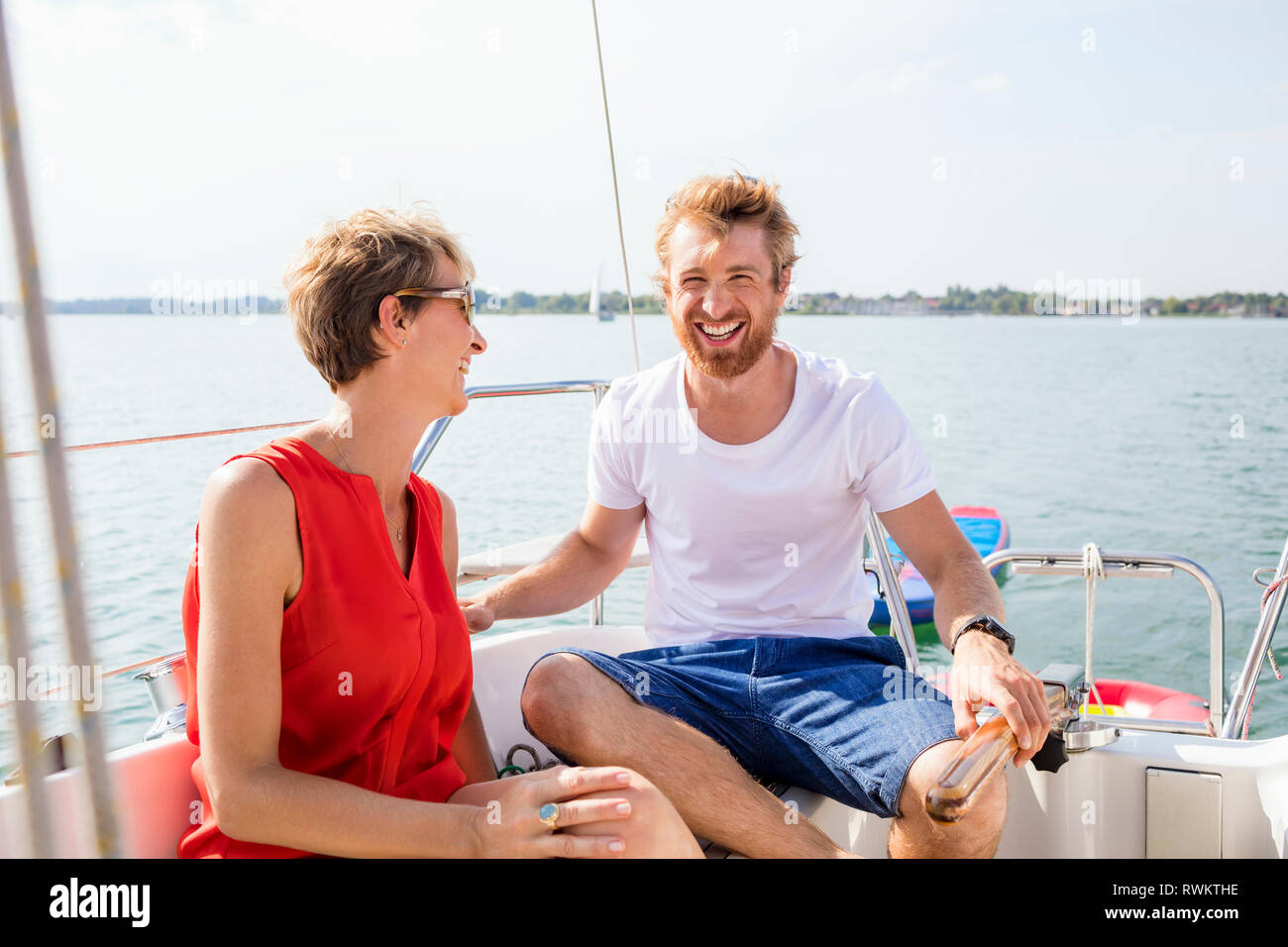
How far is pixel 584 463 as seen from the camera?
12281 millimetres

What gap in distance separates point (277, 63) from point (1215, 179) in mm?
22482

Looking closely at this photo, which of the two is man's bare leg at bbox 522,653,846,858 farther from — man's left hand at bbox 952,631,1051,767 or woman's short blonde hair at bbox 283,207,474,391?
woman's short blonde hair at bbox 283,207,474,391

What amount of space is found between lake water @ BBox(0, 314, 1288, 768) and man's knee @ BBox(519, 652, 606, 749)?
27.7 inches

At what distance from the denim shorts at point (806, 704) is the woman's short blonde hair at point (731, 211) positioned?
771 mm

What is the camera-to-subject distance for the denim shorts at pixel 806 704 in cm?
162

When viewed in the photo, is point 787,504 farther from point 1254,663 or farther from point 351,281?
point 1254,663

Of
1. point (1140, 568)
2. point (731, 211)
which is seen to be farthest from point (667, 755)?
point (1140, 568)

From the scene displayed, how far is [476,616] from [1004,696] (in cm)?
86

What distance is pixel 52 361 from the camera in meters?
0.43

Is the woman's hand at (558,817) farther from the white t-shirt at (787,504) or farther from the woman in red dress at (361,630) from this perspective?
A: the white t-shirt at (787,504)

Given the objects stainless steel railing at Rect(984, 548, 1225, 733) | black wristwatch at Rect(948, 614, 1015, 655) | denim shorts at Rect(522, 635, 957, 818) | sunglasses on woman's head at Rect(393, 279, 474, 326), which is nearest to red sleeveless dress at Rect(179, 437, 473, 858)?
sunglasses on woman's head at Rect(393, 279, 474, 326)

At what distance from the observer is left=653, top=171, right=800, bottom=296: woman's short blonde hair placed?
6.91 ft
